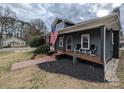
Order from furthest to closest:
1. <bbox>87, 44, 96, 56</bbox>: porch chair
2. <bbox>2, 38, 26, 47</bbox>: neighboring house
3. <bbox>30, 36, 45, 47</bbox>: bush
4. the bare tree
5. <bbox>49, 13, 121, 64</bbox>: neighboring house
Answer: <bbox>2, 38, 26, 47</bbox>: neighboring house < the bare tree < <bbox>30, 36, 45, 47</bbox>: bush < <bbox>87, 44, 96, 56</bbox>: porch chair < <bbox>49, 13, 121, 64</bbox>: neighboring house

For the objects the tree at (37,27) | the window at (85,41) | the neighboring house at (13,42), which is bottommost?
the window at (85,41)

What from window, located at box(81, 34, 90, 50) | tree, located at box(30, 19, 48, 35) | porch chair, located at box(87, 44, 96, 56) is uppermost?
tree, located at box(30, 19, 48, 35)

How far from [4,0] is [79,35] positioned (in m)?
7.43

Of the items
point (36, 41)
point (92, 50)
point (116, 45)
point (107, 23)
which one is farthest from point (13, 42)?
point (107, 23)

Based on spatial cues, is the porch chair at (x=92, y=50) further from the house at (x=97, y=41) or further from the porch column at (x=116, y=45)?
the porch column at (x=116, y=45)

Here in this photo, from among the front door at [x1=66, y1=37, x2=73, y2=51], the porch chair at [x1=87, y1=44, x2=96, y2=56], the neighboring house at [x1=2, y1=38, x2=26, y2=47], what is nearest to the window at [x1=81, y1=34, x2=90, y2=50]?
the porch chair at [x1=87, y1=44, x2=96, y2=56]

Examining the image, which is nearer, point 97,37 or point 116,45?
point 97,37

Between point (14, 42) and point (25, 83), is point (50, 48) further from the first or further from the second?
point (14, 42)

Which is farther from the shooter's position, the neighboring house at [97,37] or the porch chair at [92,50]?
the porch chair at [92,50]

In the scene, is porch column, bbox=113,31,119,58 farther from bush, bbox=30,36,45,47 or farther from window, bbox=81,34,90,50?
bush, bbox=30,36,45,47

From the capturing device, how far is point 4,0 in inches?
213

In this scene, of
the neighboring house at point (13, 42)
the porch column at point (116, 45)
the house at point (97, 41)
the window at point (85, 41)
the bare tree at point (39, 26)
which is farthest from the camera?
the neighboring house at point (13, 42)

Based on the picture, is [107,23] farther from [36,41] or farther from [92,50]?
[36,41]

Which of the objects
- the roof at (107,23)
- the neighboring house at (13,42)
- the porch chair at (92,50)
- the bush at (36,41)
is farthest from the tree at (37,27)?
the porch chair at (92,50)
